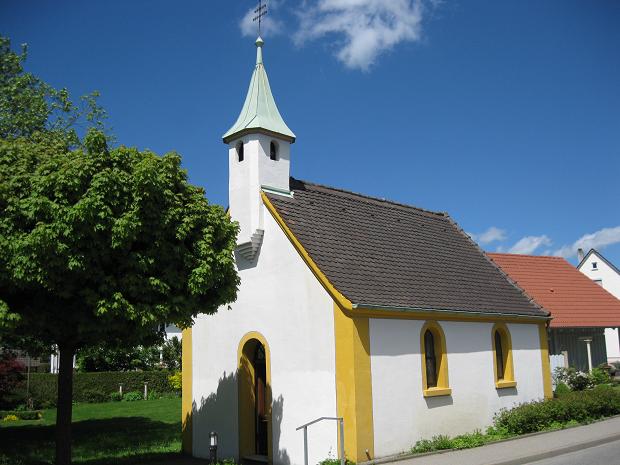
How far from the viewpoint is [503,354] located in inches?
687

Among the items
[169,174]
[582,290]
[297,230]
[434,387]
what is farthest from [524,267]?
[169,174]

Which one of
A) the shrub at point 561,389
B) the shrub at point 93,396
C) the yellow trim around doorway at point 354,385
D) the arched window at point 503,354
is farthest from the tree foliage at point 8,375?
the shrub at point 561,389

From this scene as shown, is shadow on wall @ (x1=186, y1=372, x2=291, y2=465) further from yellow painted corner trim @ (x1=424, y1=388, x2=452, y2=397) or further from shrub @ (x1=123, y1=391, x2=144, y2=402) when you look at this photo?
shrub @ (x1=123, y1=391, x2=144, y2=402)

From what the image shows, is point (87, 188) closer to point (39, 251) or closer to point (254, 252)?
point (39, 251)

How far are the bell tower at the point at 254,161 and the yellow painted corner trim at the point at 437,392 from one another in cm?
546

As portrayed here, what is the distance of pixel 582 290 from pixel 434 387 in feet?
62.5

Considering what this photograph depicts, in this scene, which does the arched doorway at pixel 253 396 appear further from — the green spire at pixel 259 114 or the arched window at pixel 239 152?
the green spire at pixel 259 114

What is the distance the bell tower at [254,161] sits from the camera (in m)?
15.0

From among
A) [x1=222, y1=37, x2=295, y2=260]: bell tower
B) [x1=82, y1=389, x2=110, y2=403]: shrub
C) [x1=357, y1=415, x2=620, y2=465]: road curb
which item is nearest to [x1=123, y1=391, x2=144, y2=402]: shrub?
[x1=82, y1=389, x2=110, y2=403]: shrub

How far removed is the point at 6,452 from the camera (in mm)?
16922

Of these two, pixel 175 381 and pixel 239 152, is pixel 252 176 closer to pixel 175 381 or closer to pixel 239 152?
pixel 239 152

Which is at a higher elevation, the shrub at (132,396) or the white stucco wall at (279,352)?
the white stucco wall at (279,352)

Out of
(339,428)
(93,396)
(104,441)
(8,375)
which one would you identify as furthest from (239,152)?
(93,396)

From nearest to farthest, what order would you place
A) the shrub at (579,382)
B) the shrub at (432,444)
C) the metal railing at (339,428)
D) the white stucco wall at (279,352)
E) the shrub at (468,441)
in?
the metal railing at (339,428) < the white stucco wall at (279,352) < the shrub at (432,444) < the shrub at (468,441) < the shrub at (579,382)
